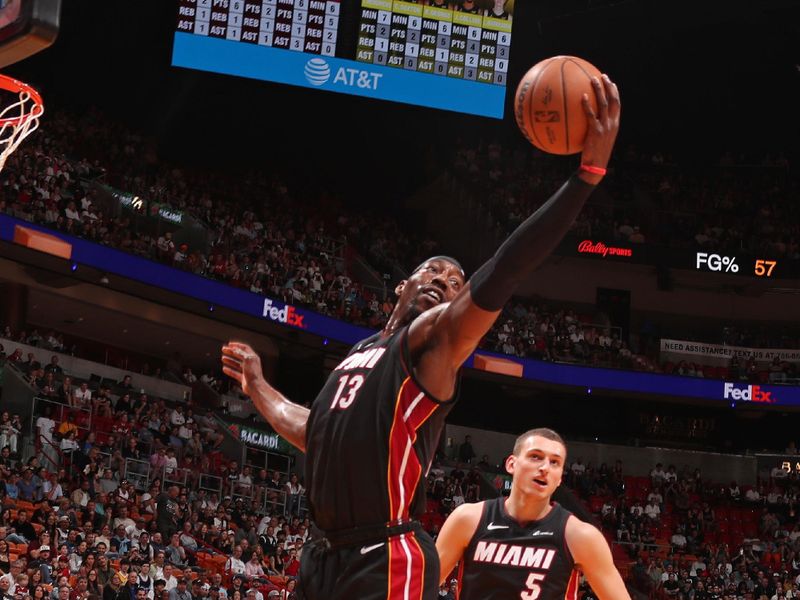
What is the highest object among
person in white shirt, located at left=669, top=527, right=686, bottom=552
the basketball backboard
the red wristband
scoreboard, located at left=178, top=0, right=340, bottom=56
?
scoreboard, located at left=178, top=0, right=340, bottom=56

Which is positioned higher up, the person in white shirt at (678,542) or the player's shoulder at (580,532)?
the player's shoulder at (580,532)

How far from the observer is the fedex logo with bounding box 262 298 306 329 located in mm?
25000

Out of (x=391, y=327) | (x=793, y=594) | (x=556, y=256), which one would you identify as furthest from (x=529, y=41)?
(x=391, y=327)

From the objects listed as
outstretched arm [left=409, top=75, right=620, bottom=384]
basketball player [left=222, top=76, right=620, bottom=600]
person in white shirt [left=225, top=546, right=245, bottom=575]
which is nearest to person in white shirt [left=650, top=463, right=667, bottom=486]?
person in white shirt [left=225, top=546, right=245, bottom=575]

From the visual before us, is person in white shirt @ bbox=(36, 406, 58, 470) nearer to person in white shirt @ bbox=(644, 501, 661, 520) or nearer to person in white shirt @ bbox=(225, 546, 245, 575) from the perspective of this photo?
person in white shirt @ bbox=(225, 546, 245, 575)

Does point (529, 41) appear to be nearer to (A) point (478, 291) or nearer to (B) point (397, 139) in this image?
(B) point (397, 139)

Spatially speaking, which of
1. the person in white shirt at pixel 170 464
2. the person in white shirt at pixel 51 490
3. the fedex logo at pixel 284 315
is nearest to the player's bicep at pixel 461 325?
the person in white shirt at pixel 51 490

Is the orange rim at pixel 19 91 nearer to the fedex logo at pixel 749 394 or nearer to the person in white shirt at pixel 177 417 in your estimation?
the person in white shirt at pixel 177 417

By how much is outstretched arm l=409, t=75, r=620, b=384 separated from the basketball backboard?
1.91 m

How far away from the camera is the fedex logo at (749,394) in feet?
98.3

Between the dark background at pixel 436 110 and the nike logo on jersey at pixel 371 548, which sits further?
the dark background at pixel 436 110

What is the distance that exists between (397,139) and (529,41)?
4981mm

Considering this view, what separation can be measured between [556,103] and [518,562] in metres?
2.68

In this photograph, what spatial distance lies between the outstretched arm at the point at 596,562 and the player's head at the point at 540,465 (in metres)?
0.25
